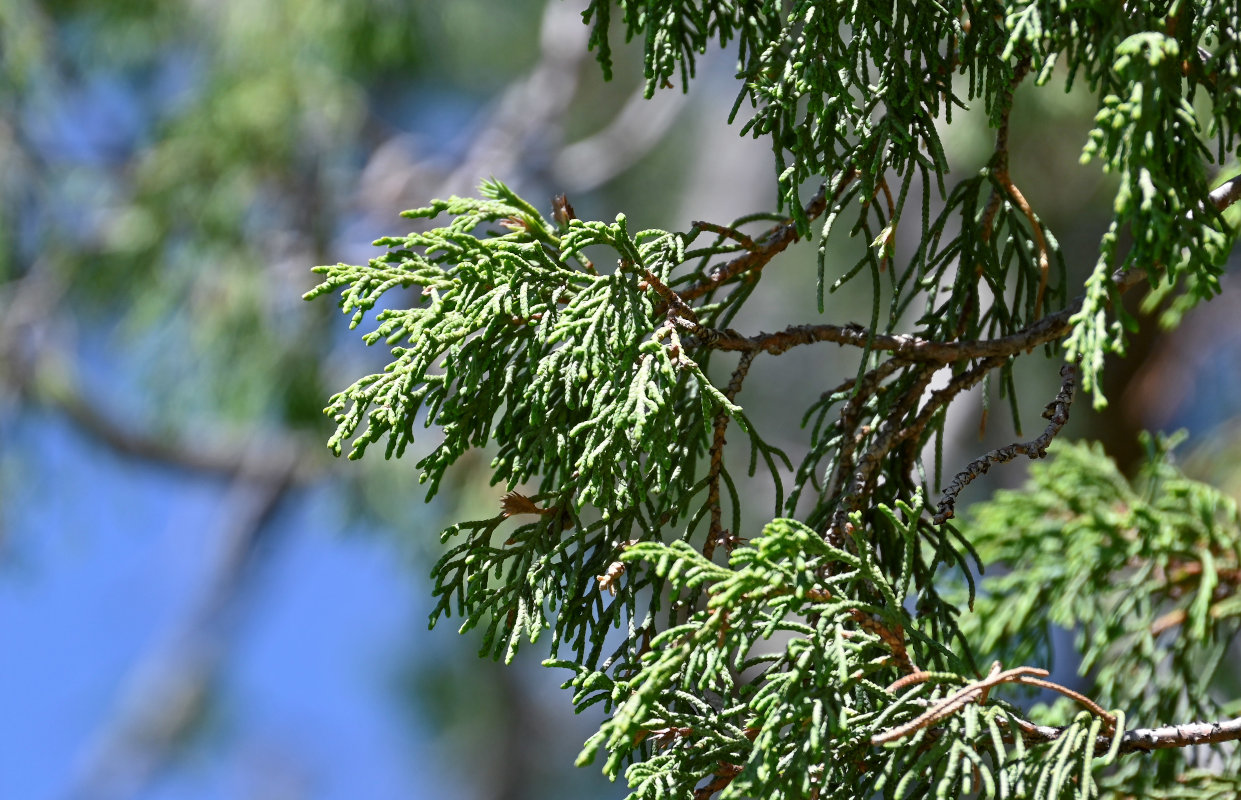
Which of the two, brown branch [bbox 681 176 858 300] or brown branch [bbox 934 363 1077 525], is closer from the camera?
brown branch [bbox 934 363 1077 525]

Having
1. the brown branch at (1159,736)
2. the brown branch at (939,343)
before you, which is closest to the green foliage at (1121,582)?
the brown branch at (1159,736)

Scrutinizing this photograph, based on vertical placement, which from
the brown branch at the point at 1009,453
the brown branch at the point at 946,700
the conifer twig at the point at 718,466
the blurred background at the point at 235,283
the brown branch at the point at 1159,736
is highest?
the blurred background at the point at 235,283

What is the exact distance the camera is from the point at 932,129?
0.97 m

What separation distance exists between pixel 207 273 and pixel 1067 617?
296 cm

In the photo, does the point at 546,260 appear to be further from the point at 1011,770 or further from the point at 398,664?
the point at 398,664

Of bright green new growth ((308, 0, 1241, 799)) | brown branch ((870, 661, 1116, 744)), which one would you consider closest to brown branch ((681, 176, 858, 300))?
bright green new growth ((308, 0, 1241, 799))

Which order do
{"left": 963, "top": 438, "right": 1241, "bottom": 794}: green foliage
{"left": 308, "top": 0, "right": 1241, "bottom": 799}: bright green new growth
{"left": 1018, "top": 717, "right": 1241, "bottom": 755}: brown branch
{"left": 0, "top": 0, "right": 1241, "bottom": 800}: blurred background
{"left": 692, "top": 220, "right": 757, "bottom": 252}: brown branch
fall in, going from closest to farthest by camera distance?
{"left": 308, "top": 0, "right": 1241, "bottom": 799}: bright green new growth, {"left": 1018, "top": 717, "right": 1241, "bottom": 755}: brown branch, {"left": 692, "top": 220, "right": 757, "bottom": 252}: brown branch, {"left": 963, "top": 438, "right": 1241, "bottom": 794}: green foliage, {"left": 0, "top": 0, "right": 1241, "bottom": 800}: blurred background

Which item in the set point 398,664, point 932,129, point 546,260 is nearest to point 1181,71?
point 932,129

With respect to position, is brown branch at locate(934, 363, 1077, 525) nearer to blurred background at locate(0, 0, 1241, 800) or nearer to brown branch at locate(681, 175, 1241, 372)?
brown branch at locate(681, 175, 1241, 372)

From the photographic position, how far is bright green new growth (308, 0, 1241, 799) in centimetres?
85

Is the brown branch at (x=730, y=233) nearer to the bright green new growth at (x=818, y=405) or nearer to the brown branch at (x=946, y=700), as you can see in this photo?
the bright green new growth at (x=818, y=405)

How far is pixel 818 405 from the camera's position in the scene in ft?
3.67

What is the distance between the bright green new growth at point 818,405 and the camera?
0.85m

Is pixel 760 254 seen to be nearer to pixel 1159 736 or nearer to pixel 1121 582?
pixel 1159 736
